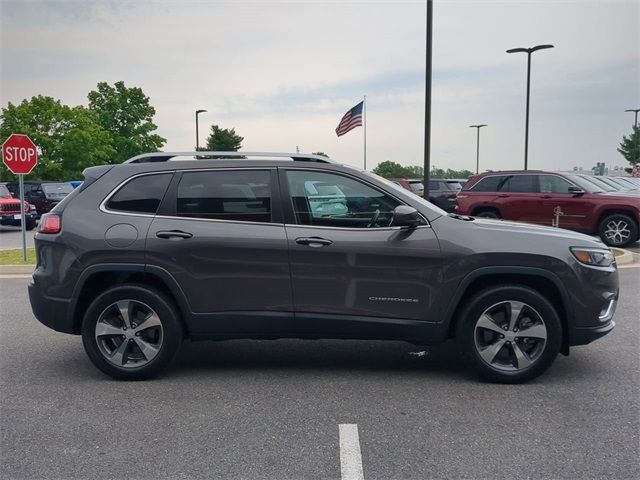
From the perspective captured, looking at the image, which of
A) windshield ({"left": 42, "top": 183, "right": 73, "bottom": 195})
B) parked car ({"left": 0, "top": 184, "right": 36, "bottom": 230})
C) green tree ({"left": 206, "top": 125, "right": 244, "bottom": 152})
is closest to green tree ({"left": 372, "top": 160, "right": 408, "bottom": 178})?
green tree ({"left": 206, "top": 125, "right": 244, "bottom": 152})

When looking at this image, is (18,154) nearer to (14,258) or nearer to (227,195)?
(14,258)

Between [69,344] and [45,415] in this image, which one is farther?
[69,344]

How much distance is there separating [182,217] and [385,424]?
Answer: 2250 mm

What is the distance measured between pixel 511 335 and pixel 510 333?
0.06ft

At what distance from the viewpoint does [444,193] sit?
80.1 ft

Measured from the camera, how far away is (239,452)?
3412 millimetres

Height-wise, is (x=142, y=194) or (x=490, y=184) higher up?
(x=490, y=184)

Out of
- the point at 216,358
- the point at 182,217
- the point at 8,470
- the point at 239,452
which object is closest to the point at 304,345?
the point at 216,358

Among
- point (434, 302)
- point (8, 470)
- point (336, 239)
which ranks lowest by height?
point (8, 470)

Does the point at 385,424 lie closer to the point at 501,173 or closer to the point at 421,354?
the point at 421,354

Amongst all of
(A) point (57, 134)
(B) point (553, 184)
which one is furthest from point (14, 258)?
(A) point (57, 134)

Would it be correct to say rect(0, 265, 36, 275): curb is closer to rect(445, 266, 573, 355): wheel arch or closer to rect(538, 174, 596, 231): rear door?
rect(445, 266, 573, 355): wheel arch

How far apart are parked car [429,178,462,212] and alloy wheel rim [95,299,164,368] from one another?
19.6 meters

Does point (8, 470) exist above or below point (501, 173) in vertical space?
below
